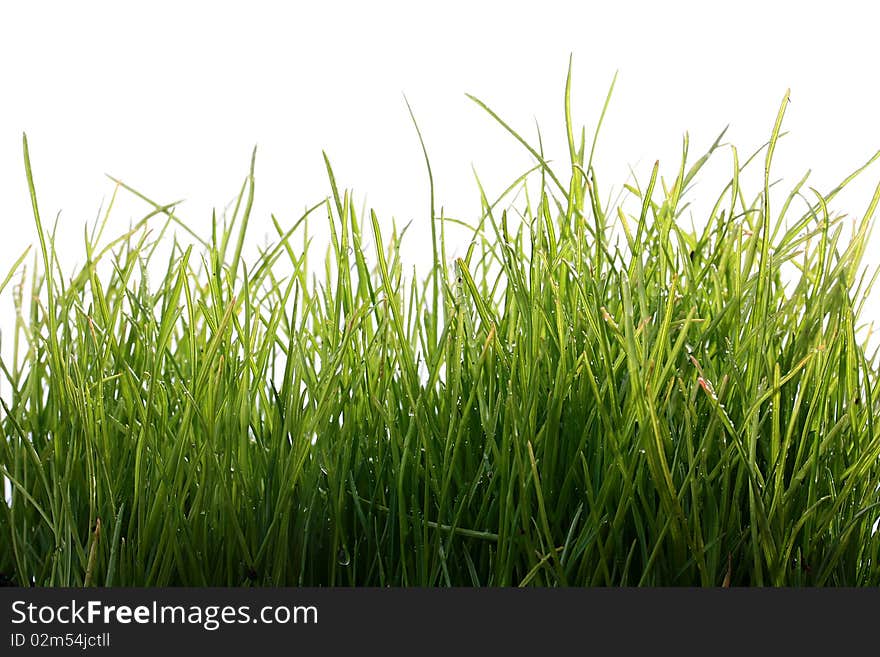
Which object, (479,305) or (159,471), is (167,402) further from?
(479,305)

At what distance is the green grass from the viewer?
0.47 metres

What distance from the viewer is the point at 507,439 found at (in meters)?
0.47

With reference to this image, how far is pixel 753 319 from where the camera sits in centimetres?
50

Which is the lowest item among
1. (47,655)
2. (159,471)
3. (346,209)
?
(47,655)

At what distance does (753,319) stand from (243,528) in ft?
1.07

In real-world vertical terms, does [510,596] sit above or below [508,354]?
below

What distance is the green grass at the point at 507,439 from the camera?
47 centimetres

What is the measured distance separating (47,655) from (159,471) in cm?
11

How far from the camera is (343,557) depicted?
511 mm

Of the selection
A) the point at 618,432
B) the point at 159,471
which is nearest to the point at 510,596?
the point at 618,432

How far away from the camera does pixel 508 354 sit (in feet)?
1.71

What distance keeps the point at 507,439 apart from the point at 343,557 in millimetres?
128

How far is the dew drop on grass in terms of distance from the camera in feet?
1.62

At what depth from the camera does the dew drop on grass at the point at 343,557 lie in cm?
50
